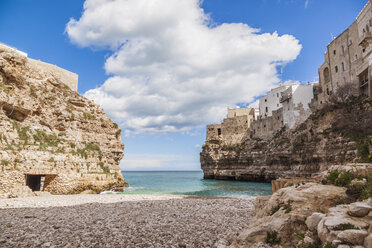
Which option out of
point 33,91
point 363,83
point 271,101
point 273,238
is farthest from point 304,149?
point 33,91

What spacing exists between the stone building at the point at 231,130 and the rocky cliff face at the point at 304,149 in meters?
1.95

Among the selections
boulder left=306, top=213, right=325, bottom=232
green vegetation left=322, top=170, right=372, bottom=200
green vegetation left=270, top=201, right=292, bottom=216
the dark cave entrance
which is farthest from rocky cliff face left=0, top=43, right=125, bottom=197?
green vegetation left=322, top=170, right=372, bottom=200

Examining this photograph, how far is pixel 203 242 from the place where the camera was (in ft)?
23.7

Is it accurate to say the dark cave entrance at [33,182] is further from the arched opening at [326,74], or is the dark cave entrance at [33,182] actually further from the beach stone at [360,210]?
the arched opening at [326,74]

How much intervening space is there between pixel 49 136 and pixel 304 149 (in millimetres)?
39239

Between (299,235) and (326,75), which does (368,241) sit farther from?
(326,75)

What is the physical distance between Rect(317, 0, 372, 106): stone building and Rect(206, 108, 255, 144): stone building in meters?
25.0

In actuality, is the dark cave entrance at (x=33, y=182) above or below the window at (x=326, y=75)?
below

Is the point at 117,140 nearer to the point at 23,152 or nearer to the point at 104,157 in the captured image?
the point at 104,157

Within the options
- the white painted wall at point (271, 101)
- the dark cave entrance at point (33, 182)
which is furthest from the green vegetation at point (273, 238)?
the white painted wall at point (271, 101)

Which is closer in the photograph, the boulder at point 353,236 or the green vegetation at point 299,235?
the boulder at point 353,236

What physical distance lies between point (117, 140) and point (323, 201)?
31.7m

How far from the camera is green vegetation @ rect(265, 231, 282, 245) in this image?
5.43 m

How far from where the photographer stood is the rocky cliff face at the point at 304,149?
91.1 feet
